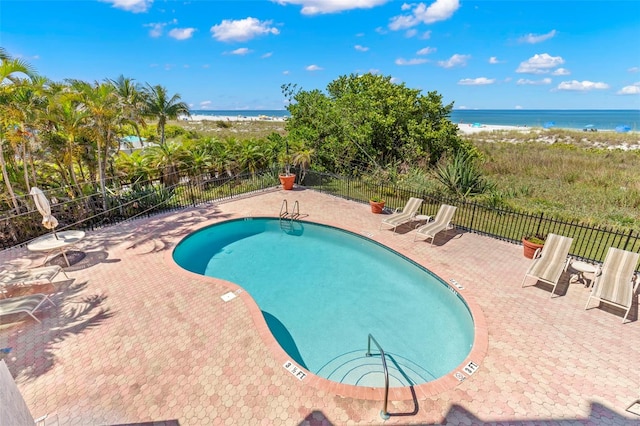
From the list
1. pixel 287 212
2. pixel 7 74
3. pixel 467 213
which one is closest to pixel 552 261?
pixel 467 213

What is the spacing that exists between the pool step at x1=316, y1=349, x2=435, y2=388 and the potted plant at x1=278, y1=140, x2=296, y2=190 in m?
11.6

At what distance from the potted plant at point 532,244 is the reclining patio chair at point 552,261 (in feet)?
1.13

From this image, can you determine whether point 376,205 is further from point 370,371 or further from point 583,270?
point 370,371

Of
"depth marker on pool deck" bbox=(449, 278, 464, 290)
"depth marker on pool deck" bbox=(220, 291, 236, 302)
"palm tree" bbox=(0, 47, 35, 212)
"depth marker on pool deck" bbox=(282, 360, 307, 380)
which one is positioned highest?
"palm tree" bbox=(0, 47, 35, 212)

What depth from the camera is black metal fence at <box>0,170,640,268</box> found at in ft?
32.2

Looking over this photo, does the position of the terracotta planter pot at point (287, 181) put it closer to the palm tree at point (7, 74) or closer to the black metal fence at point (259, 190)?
the black metal fence at point (259, 190)

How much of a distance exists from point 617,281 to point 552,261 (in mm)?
1250

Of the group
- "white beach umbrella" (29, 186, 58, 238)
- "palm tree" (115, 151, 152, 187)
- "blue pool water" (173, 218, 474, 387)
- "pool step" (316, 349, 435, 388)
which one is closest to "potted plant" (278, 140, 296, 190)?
"blue pool water" (173, 218, 474, 387)

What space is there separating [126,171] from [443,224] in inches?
586

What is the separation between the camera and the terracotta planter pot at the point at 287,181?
54.0ft

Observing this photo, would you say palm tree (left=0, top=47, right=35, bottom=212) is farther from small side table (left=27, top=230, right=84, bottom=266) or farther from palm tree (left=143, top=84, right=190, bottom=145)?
palm tree (left=143, top=84, right=190, bottom=145)

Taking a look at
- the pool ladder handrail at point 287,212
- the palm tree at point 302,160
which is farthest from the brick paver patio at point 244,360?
the palm tree at point 302,160

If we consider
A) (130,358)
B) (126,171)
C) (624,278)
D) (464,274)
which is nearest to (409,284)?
(464,274)

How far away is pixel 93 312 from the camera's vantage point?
21.6 ft
